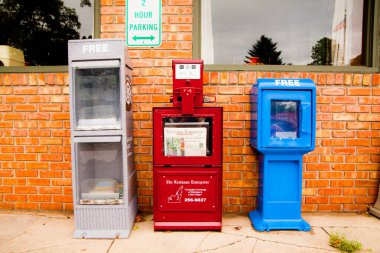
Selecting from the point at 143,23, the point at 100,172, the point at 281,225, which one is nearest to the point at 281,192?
the point at 281,225

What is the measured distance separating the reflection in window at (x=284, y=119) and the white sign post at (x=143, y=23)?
1595mm

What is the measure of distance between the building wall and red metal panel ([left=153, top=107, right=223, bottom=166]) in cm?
58

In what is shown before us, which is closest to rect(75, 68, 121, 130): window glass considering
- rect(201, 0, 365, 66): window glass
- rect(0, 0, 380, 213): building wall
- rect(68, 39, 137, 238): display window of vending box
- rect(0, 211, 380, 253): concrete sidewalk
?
rect(68, 39, 137, 238): display window of vending box

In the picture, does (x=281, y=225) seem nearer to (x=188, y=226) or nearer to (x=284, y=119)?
(x=188, y=226)

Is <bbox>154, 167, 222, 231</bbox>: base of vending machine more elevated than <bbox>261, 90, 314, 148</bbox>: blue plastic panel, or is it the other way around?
<bbox>261, 90, 314, 148</bbox>: blue plastic panel

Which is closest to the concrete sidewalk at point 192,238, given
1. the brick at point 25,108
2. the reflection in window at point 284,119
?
the reflection in window at point 284,119

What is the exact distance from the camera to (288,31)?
3.83 metres

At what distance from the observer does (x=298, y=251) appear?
271 centimetres

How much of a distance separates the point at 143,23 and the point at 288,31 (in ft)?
6.10

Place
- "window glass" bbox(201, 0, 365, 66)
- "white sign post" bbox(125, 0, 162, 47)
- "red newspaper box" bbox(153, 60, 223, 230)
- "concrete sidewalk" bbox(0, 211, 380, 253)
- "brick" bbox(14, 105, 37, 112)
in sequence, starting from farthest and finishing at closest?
"window glass" bbox(201, 0, 365, 66) → "brick" bbox(14, 105, 37, 112) → "white sign post" bbox(125, 0, 162, 47) → "red newspaper box" bbox(153, 60, 223, 230) → "concrete sidewalk" bbox(0, 211, 380, 253)

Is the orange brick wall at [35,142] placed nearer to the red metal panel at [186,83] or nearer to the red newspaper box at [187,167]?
the red newspaper box at [187,167]

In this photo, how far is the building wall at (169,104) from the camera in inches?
141

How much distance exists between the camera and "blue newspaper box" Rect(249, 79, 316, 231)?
9.93ft

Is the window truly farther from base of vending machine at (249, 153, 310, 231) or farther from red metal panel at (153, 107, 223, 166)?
base of vending machine at (249, 153, 310, 231)
